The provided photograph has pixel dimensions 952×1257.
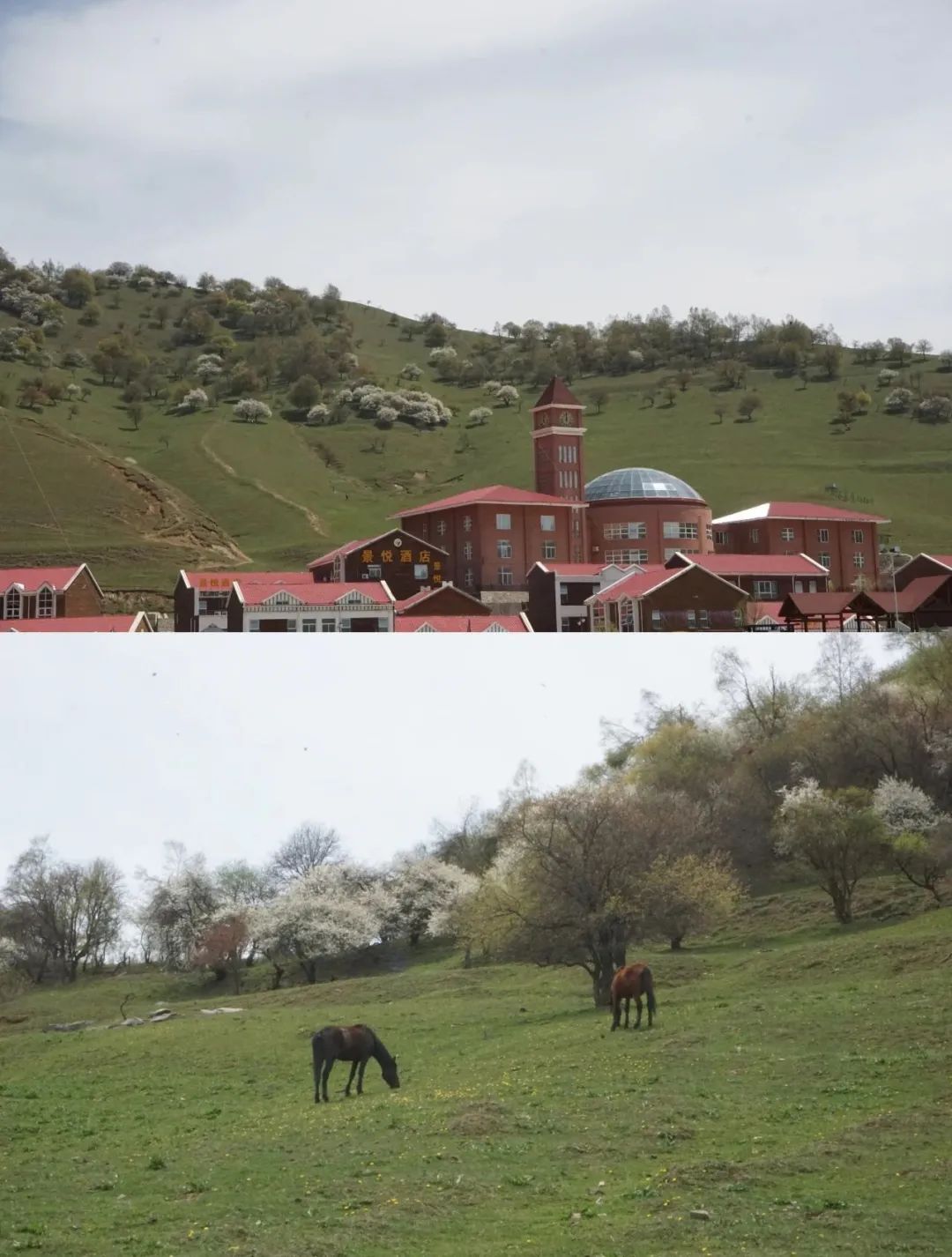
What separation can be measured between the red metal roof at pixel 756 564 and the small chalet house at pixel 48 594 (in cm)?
1164

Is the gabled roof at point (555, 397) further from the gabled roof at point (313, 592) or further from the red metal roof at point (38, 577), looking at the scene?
the red metal roof at point (38, 577)

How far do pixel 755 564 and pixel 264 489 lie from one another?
13954mm

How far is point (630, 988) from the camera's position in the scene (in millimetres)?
12398

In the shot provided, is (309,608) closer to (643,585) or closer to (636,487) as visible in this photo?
(643,585)

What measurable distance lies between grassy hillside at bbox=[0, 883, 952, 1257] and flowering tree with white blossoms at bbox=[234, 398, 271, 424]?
26811mm

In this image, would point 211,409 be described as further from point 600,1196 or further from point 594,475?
point 600,1196

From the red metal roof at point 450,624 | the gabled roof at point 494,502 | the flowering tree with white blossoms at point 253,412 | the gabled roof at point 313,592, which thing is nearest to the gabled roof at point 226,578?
the gabled roof at point 313,592

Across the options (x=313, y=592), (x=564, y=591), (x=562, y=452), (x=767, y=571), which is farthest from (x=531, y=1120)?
(x=562, y=452)

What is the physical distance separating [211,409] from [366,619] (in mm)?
20213

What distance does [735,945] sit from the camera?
1466 centimetres

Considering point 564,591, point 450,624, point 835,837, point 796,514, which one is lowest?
point 835,837

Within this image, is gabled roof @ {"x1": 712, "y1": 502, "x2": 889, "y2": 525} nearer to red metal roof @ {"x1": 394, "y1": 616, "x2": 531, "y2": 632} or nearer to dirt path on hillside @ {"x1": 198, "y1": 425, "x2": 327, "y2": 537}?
red metal roof @ {"x1": 394, "y1": 616, "x2": 531, "y2": 632}

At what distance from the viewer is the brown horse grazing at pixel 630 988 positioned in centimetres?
1230

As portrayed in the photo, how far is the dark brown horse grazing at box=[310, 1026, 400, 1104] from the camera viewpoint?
11.3 m
